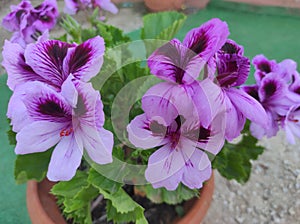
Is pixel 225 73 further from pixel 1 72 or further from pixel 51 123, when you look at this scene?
pixel 1 72

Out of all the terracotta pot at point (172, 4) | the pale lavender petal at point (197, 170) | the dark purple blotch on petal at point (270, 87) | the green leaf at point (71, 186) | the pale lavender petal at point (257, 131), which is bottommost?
the terracotta pot at point (172, 4)

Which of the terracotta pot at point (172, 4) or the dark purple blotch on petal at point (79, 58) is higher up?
the dark purple blotch on petal at point (79, 58)

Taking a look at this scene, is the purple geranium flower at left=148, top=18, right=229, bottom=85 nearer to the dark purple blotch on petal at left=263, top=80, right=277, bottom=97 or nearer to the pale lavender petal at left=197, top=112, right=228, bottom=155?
the pale lavender petal at left=197, top=112, right=228, bottom=155

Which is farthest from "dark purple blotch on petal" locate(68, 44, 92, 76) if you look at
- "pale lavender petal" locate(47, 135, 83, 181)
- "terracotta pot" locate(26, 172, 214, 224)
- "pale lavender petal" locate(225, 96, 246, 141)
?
"terracotta pot" locate(26, 172, 214, 224)

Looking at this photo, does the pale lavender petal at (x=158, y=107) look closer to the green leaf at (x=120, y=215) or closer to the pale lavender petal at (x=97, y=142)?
the pale lavender petal at (x=97, y=142)

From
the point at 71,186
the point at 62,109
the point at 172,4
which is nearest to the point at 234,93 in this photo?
the point at 62,109

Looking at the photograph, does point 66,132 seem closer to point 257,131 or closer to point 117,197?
point 117,197

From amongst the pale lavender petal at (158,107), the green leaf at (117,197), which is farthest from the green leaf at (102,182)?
the pale lavender petal at (158,107)
